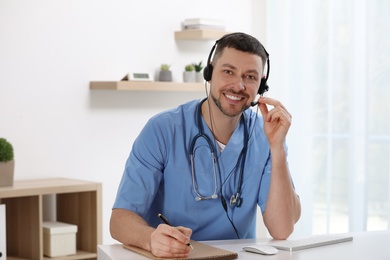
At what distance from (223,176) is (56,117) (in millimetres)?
1651

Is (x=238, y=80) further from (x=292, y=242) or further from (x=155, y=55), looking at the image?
(x=155, y=55)

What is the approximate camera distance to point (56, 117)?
3.91m

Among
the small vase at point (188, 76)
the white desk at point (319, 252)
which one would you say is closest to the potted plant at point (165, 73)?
the small vase at point (188, 76)

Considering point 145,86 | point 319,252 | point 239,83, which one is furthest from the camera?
point 145,86

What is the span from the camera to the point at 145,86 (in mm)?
4129

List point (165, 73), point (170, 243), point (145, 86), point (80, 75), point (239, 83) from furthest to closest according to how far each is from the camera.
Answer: point (165, 73), point (145, 86), point (80, 75), point (239, 83), point (170, 243)

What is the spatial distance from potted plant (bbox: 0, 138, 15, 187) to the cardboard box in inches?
12.1

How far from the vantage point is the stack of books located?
4.35m

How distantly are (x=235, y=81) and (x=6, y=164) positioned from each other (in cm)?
150

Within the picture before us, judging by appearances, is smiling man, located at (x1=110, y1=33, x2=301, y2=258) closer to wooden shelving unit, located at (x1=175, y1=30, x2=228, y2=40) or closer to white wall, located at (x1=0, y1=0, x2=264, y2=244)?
white wall, located at (x1=0, y1=0, x2=264, y2=244)

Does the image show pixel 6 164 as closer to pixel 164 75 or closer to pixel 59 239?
pixel 59 239

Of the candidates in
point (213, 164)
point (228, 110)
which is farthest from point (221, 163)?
point (228, 110)

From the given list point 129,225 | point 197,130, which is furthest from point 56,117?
point 129,225

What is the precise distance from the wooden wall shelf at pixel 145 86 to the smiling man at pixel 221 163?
1447mm
